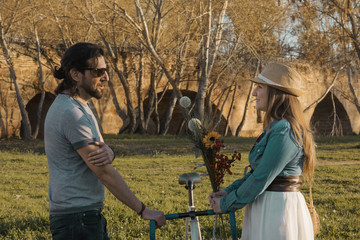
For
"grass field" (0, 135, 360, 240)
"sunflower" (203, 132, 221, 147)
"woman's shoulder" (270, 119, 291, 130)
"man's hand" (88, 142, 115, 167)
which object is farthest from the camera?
"grass field" (0, 135, 360, 240)

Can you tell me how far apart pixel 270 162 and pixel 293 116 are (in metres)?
0.33

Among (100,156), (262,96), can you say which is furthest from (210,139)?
(100,156)

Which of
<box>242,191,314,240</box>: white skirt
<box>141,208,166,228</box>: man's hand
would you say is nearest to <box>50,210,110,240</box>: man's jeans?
<box>141,208,166,228</box>: man's hand

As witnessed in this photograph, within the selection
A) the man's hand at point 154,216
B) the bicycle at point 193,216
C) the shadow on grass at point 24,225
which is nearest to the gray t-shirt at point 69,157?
the man's hand at point 154,216

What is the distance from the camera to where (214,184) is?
2.99 metres

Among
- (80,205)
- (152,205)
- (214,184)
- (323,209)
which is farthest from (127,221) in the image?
→ (80,205)

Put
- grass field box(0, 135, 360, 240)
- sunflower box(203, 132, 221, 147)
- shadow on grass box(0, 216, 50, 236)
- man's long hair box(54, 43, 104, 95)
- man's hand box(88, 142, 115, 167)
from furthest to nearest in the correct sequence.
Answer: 1. grass field box(0, 135, 360, 240)
2. shadow on grass box(0, 216, 50, 236)
3. sunflower box(203, 132, 221, 147)
4. man's long hair box(54, 43, 104, 95)
5. man's hand box(88, 142, 115, 167)

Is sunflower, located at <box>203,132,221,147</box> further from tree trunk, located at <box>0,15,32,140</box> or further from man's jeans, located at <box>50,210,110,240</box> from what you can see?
tree trunk, located at <box>0,15,32,140</box>

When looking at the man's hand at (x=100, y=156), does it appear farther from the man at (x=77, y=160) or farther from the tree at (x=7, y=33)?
the tree at (x=7, y=33)

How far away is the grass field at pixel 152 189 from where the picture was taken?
5836 mm

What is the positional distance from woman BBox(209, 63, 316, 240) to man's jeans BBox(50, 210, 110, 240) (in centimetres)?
74

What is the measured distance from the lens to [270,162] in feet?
8.54

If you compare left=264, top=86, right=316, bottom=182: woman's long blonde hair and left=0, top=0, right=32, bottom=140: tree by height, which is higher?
left=0, top=0, right=32, bottom=140: tree

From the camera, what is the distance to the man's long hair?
2549 mm
